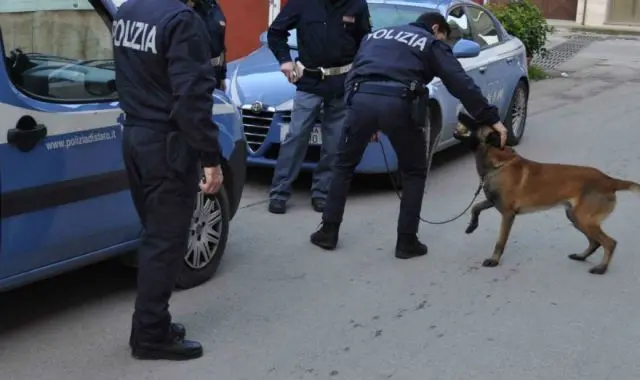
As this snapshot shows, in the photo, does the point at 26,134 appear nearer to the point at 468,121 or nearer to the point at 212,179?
the point at 212,179

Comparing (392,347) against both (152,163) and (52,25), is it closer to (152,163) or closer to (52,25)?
(152,163)

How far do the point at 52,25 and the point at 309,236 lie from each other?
8.14 ft

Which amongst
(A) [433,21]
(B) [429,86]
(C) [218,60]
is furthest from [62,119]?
Answer: (B) [429,86]

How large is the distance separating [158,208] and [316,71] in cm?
302

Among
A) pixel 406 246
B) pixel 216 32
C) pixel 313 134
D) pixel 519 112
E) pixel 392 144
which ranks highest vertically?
pixel 216 32

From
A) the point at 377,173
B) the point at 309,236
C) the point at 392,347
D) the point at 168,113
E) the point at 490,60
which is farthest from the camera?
the point at 490,60

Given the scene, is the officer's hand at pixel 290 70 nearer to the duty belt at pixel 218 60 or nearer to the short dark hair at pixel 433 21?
the duty belt at pixel 218 60

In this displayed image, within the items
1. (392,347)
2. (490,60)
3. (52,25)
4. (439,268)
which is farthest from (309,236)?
(490,60)

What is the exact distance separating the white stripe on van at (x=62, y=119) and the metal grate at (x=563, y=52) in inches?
553

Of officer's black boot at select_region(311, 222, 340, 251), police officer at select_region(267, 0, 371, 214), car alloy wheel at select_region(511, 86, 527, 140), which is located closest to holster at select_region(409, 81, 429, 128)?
officer's black boot at select_region(311, 222, 340, 251)

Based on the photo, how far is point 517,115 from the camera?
1020cm

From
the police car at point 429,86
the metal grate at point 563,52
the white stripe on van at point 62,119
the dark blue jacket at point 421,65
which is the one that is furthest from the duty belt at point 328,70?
the metal grate at point 563,52

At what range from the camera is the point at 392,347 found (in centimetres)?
468

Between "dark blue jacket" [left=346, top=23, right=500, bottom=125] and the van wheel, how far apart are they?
1.22m
